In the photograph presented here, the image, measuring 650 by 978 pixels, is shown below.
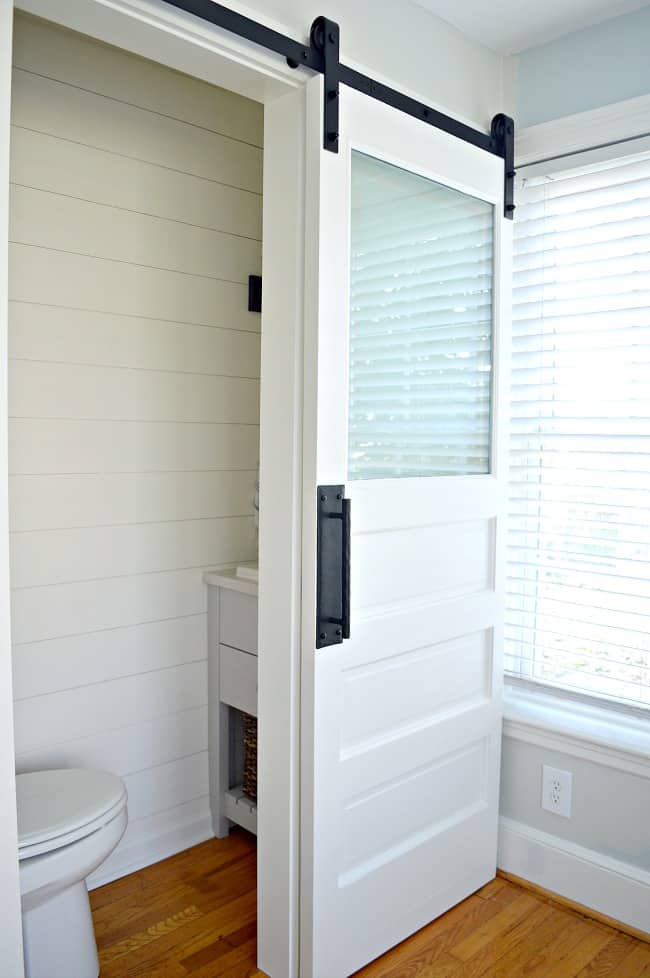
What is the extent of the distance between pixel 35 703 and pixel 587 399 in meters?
1.79

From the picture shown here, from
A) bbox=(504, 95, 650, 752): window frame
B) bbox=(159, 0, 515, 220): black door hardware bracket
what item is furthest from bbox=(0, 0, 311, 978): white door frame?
bbox=(504, 95, 650, 752): window frame

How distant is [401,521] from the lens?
2035mm

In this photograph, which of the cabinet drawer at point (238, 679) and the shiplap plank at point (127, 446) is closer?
the shiplap plank at point (127, 446)

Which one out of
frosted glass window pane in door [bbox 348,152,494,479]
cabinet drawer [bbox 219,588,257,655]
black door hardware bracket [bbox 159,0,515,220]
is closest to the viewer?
black door hardware bracket [bbox 159,0,515,220]

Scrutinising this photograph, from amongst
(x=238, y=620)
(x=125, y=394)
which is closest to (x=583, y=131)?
(x=125, y=394)

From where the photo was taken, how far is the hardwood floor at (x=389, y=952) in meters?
2.01

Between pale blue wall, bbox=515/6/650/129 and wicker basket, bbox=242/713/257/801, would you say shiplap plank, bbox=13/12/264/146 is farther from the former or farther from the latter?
wicker basket, bbox=242/713/257/801

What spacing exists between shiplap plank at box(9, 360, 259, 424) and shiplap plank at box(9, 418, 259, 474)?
0.03m

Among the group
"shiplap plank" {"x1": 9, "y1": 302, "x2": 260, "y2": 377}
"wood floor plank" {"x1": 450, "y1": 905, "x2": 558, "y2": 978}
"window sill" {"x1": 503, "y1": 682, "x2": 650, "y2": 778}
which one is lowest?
"wood floor plank" {"x1": 450, "y1": 905, "x2": 558, "y2": 978}

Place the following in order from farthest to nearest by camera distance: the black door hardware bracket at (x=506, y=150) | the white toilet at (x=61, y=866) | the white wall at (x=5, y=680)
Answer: the black door hardware bracket at (x=506, y=150) < the white toilet at (x=61, y=866) < the white wall at (x=5, y=680)

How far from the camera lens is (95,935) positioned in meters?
2.12

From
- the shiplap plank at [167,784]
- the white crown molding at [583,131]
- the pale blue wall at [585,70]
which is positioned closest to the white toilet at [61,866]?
the shiplap plank at [167,784]

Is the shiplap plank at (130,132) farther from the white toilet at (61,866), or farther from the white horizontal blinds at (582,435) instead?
the white toilet at (61,866)

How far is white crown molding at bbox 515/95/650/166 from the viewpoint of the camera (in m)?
2.16
